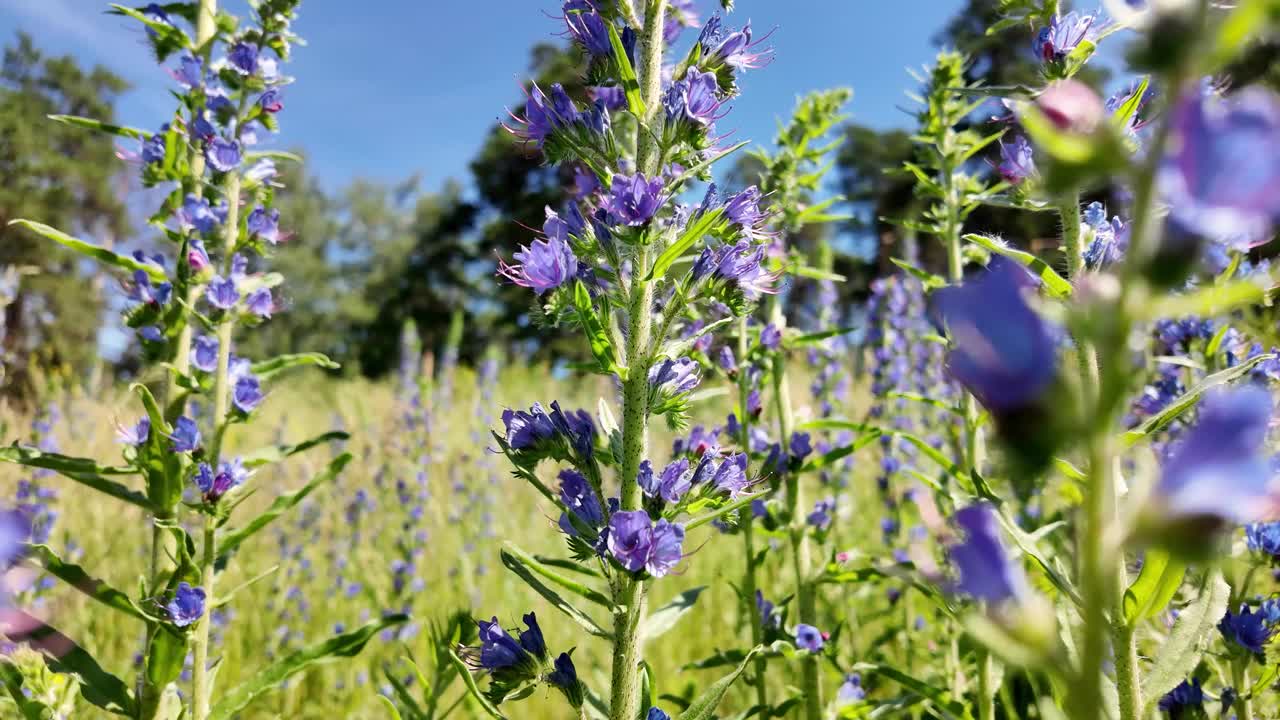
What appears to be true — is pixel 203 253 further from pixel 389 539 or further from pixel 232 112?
pixel 389 539

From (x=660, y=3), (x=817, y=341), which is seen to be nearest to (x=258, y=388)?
(x=660, y=3)

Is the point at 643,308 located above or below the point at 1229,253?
below

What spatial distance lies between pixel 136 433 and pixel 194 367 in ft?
0.84

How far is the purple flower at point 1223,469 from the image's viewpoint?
20.0 inches

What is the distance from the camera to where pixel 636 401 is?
5.11 feet

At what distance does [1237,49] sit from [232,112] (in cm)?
269

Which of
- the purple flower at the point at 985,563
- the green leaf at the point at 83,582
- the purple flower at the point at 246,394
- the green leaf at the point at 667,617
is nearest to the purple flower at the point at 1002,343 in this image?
the purple flower at the point at 985,563

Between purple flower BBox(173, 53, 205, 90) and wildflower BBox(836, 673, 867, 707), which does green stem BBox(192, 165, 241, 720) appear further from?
wildflower BBox(836, 673, 867, 707)

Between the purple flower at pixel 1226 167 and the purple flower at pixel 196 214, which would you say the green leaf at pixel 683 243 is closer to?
the purple flower at pixel 1226 167

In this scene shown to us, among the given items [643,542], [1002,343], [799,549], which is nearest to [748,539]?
[799,549]

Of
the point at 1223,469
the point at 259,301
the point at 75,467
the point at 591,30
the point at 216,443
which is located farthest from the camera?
the point at 259,301

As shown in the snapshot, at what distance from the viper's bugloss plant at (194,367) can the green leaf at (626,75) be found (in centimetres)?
125

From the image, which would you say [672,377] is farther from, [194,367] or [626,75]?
[194,367]

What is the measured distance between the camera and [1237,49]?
0.52m
